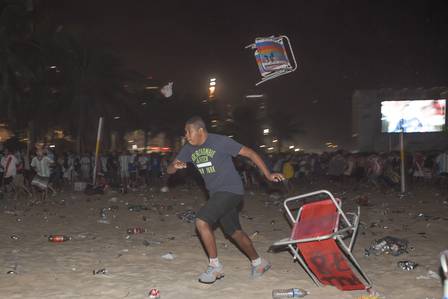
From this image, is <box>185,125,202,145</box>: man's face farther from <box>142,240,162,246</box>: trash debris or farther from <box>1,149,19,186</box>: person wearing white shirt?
<box>1,149,19,186</box>: person wearing white shirt

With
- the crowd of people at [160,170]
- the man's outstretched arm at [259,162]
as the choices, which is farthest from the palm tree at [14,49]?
the man's outstretched arm at [259,162]

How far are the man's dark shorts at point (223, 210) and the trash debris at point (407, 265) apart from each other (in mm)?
2015

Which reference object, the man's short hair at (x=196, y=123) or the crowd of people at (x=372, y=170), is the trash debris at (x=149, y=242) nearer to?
the man's short hair at (x=196, y=123)

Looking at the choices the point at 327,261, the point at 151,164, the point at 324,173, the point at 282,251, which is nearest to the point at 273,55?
the point at 282,251

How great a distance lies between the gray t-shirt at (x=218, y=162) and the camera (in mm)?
5566

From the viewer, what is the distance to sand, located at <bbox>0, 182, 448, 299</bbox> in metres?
5.26

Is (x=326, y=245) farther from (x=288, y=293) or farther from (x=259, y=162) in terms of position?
(x=259, y=162)

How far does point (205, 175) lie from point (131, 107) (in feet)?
127

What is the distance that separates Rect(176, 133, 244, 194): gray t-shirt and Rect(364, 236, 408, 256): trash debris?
2470 millimetres

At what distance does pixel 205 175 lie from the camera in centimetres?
565

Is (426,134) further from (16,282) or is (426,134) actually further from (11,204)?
(16,282)

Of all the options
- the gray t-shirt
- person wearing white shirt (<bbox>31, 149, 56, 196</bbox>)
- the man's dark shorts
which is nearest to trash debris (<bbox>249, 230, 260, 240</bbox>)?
the man's dark shorts

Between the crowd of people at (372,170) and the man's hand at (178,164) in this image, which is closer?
the man's hand at (178,164)

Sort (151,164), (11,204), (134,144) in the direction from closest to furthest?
1. (11,204)
2. (151,164)
3. (134,144)
